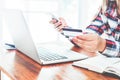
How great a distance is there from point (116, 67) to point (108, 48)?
0.85 feet

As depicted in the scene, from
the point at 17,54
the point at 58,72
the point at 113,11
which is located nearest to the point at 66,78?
the point at 58,72

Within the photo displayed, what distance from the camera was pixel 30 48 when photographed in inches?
41.1

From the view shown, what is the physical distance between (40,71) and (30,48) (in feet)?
0.52

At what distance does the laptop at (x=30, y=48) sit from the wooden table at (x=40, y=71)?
0.13 ft

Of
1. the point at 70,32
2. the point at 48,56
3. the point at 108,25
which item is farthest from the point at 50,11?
the point at 48,56

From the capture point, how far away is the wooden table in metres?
0.86

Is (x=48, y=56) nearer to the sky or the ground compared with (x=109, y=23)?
nearer to the ground

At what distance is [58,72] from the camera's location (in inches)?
36.3

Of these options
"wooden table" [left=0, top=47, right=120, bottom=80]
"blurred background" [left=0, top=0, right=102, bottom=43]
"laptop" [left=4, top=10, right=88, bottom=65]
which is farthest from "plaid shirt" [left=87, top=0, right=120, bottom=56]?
"blurred background" [left=0, top=0, right=102, bottom=43]

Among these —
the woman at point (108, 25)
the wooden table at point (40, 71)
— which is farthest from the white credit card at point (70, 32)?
the wooden table at point (40, 71)

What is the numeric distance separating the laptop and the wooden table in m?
0.04

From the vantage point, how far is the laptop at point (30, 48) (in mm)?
1016

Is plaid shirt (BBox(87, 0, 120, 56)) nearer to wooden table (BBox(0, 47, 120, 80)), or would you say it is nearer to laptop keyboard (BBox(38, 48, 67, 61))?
laptop keyboard (BBox(38, 48, 67, 61))

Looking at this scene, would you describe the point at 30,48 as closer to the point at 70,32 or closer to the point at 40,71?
the point at 40,71
